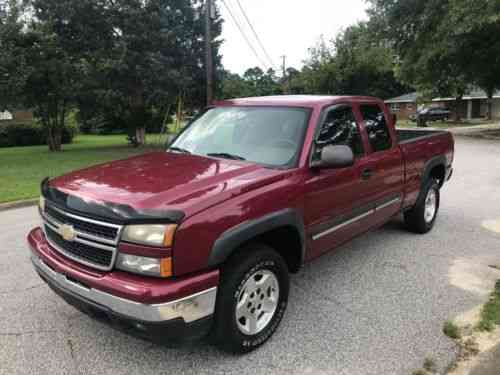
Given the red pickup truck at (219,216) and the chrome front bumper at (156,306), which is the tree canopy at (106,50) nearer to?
the red pickup truck at (219,216)

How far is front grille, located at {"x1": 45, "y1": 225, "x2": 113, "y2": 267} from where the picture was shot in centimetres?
248

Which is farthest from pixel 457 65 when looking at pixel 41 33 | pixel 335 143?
pixel 335 143

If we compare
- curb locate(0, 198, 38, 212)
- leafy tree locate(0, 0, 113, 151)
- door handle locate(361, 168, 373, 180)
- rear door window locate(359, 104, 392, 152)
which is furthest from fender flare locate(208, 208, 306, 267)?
leafy tree locate(0, 0, 113, 151)

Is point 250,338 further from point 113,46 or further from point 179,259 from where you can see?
point 113,46

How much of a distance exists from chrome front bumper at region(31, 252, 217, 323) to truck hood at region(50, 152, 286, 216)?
53cm

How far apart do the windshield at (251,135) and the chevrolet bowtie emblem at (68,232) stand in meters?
1.40

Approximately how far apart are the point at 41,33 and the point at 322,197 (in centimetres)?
1557

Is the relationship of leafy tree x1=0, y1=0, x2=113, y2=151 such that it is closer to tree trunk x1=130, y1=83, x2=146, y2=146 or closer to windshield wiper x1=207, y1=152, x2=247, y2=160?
tree trunk x1=130, y1=83, x2=146, y2=146

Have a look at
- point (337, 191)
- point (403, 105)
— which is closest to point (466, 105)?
point (403, 105)

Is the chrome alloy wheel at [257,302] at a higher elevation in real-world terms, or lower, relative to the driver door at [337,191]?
lower

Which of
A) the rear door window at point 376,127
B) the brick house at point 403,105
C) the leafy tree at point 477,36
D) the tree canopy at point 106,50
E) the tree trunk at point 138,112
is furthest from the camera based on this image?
the brick house at point 403,105

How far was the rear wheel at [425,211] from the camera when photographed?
5.37 metres

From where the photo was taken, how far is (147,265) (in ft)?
7.70

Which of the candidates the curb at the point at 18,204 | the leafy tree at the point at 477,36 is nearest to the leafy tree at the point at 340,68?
the leafy tree at the point at 477,36
